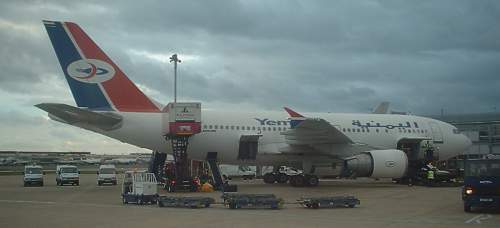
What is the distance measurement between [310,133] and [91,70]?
12.0 meters

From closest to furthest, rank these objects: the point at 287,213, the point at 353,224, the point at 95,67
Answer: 1. the point at 353,224
2. the point at 287,213
3. the point at 95,67

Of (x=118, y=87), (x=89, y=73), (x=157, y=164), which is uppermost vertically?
(x=89, y=73)

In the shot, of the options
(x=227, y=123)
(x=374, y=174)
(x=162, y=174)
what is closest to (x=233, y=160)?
(x=227, y=123)

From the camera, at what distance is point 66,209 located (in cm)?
1866

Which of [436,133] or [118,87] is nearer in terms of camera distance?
[118,87]

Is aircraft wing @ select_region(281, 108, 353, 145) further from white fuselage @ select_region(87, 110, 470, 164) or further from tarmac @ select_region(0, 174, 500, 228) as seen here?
tarmac @ select_region(0, 174, 500, 228)

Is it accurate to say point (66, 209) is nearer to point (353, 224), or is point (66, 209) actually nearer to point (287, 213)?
point (287, 213)

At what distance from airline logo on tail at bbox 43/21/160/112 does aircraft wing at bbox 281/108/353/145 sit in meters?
8.16

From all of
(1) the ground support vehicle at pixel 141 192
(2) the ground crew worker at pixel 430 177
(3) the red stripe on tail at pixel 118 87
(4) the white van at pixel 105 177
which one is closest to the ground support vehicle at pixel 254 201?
(1) the ground support vehicle at pixel 141 192

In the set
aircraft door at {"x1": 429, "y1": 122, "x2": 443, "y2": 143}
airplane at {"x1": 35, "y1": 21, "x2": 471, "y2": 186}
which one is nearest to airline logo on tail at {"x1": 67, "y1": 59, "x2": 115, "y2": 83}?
airplane at {"x1": 35, "y1": 21, "x2": 471, "y2": 186}

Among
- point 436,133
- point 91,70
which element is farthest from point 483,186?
point 436,133

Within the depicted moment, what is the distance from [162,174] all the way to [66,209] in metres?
14.5

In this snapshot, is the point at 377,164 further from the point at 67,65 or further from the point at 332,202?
the point at 67,65

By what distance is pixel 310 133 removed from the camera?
97.2 ft
